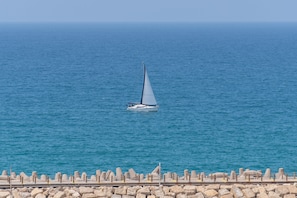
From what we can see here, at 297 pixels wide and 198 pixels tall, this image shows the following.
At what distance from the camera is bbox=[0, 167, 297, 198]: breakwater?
42844mm

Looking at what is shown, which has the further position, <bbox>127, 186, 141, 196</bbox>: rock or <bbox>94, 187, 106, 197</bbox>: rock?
<bbox>127, 186, 141, 196</bbox>: rock

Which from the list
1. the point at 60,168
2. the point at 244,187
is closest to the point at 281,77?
the point at 60,168

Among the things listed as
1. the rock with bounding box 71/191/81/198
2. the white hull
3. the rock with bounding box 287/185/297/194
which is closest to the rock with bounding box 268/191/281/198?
the rock with bounding box 287/185/297/194

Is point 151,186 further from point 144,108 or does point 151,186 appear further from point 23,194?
point 144,108

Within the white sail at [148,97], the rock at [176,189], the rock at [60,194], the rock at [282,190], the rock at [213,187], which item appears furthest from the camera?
the white sail at [148,97]

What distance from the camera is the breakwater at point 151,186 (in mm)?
42844

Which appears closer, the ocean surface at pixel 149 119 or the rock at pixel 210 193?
the rock at pixel 210 193

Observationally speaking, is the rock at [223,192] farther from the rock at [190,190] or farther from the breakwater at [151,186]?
the rock at [190,190]

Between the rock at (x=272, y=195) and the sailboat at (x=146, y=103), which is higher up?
the sailboat at (x=146, y=103)

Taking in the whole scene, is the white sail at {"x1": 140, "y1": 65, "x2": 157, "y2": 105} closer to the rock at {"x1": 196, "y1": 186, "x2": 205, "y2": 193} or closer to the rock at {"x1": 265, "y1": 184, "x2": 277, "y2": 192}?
the rock at {"x1": 265, "y1": 184, "x2": 277, "y2": 192}

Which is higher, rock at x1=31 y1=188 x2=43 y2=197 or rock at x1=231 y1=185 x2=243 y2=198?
rock at x1=231 y1=185 x2=243 y2=198

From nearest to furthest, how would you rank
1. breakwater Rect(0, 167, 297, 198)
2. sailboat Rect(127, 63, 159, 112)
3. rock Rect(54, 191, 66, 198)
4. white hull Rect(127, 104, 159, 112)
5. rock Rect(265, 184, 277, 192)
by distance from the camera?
rock Rect(54, 191, 66, 198) → breakwater Rect(0, 167, 297, 198) → rock Rect(265, 184, 277, 192) → white hull Rect(127, 104, 159, 112) → sailboat Rect(127, 63, 159, 112)

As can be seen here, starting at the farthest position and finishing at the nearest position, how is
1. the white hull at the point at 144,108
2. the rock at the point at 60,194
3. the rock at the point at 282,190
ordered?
the white hull at the point at 144,108, the rock at the point at 282,190, the rock at the point at 60,194

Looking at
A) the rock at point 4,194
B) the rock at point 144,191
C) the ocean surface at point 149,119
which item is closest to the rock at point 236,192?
the rock at point 144,191
